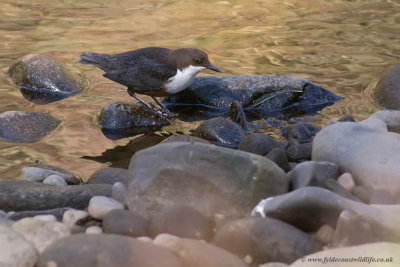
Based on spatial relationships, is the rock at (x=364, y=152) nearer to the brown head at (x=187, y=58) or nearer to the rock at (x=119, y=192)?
the rock at (x=119, y=192)

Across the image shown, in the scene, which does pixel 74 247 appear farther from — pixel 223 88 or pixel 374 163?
pixel 223 88

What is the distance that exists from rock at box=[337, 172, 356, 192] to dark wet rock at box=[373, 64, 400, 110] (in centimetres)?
321

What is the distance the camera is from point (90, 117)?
22.4 feet

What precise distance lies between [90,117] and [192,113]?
114 centimetres

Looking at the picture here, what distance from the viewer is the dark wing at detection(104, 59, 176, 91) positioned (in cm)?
663

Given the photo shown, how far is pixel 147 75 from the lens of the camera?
6.66 m

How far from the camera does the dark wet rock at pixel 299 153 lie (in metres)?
5.07

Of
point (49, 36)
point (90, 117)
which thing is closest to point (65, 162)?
point (90, 117)

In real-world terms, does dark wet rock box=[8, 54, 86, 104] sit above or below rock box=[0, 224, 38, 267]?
below

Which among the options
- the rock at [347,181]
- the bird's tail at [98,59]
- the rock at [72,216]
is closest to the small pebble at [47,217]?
the rock at [72,216]

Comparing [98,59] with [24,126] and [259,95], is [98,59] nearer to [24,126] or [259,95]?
[24,126]

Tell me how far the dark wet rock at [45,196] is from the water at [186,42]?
1.13 meters

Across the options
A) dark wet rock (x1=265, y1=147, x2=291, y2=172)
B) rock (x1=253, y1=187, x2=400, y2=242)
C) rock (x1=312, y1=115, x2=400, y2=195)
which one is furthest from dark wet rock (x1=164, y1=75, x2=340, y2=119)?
rock (x1=253, y1=187, x2=400, y2=242)

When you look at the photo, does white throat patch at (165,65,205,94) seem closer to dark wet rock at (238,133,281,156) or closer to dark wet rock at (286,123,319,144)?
dark wet rock at (286,123,319,144)
